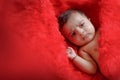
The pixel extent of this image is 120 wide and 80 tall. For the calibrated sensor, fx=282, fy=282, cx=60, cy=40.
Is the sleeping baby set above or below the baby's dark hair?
below

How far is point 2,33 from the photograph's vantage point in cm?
104

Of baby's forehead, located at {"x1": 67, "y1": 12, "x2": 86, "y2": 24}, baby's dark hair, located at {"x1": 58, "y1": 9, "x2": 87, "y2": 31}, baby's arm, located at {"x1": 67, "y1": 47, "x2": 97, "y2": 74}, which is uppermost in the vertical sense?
baby's dark hair, located at {"x1": 58, "y1": 9, "x2": 87, "y2": 31}

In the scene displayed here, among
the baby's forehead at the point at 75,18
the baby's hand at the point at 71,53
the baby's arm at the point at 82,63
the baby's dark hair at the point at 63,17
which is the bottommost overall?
the baby's arm at the point at 82,63

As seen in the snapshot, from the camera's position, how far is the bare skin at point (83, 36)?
3.89 feet

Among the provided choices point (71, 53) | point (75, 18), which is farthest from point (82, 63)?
point (75, 18)

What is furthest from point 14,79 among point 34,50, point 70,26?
point 70,26

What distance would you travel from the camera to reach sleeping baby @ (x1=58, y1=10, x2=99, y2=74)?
1.19m

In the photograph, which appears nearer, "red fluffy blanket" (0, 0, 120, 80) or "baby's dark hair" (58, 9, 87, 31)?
"red fluffy blanket" (0, 0, 120, 80)

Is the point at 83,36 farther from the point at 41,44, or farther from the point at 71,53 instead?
the point at 41,44

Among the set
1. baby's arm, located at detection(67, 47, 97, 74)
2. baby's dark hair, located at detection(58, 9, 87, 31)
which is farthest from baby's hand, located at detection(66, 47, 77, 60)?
baby's dark hair, located at detection(58, 9, 87, 31)

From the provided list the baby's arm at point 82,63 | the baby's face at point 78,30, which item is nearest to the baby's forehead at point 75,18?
the baby's face at point 78,30

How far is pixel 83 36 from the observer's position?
1.19 metres

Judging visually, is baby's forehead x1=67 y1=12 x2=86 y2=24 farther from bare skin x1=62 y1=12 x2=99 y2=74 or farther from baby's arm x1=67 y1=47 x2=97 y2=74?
baby's arm x1=67 y1=47 x2=97 y2=74

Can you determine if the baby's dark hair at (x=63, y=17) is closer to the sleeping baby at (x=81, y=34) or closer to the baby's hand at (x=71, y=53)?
the sleeping baby at (x=81, y=34)
